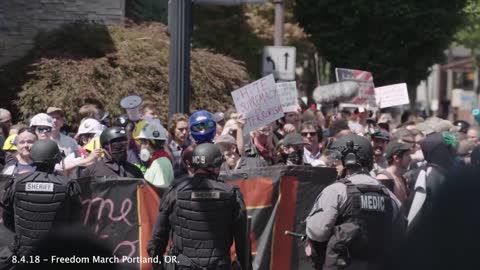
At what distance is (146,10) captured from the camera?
22141 mm

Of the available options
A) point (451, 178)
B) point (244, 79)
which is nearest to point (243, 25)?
point (244, 79)

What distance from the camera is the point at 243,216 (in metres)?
7.17

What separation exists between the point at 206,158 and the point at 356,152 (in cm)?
103

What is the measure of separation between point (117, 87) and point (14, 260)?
7.98 metres

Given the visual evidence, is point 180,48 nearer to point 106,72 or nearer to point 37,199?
point 37,199

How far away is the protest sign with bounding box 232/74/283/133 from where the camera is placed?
10.6 m

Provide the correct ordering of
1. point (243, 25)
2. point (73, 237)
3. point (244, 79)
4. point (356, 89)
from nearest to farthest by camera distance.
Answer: point (73, 237)
point (356, 89)
point (244, 79)
point (243, 25)

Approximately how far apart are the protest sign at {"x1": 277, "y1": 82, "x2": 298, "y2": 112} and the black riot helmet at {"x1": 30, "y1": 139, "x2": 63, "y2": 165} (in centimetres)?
538

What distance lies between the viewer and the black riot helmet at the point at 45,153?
7434 millimetres

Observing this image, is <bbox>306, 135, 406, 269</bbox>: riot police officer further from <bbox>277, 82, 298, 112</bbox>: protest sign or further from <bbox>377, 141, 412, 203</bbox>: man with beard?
<bbox>277, 82, 298, 112</bbox>: protest sign

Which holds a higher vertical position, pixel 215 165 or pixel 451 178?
pixel 451 178

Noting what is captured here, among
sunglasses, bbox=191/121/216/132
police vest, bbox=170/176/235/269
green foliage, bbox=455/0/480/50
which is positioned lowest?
police vest, bbox=170/176/235/269

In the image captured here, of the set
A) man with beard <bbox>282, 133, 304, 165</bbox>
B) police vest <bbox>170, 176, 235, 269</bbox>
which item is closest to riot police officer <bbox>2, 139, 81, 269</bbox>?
police vest <bbox>170, 176, 235, 269</bbox>

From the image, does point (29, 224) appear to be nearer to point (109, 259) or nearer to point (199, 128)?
point (109, 259)
